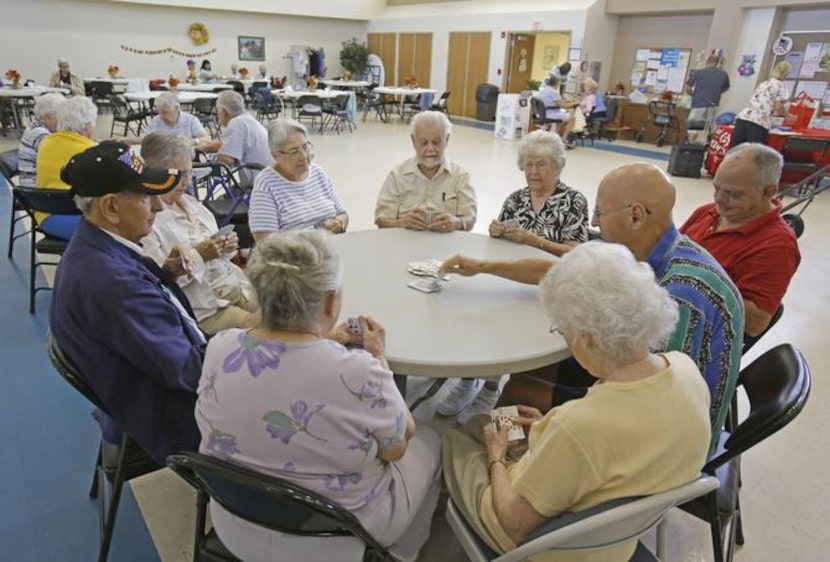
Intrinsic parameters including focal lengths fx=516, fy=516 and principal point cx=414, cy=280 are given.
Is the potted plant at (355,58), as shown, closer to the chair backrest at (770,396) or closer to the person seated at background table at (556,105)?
the person seated at background table at (556,105)

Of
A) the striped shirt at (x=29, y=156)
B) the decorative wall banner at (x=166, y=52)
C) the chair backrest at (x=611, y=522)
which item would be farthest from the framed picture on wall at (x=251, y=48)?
the chair backrest at (x=611, y=522)

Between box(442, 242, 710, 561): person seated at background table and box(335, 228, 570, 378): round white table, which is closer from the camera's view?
box(442, 242, 710, 561): person seated at background table

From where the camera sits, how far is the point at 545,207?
2.63 meters

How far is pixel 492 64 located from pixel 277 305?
14921mm

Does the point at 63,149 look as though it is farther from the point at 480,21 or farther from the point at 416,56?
the point at 416,56

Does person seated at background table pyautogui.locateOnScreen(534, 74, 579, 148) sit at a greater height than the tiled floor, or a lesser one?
greater

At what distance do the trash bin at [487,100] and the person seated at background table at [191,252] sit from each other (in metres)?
13.0

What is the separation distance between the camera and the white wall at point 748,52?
9.75m

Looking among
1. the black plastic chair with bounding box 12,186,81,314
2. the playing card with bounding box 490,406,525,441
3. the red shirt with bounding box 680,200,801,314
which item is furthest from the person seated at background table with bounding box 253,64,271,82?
the playing card with bounding box 490,406,525,441

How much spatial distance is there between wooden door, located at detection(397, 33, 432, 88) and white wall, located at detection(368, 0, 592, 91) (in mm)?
201

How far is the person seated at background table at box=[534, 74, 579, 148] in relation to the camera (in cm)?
1044

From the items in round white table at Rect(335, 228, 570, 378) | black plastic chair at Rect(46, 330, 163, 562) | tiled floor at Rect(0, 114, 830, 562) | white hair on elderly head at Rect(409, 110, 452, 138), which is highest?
white hair on elderly head at Rect(409, 110, 452, 138)

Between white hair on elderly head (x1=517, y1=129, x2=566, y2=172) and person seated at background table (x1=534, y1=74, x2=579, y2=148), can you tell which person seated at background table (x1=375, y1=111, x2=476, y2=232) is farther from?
person seated at background table (x1=534, y1=74, x2=579, y2=148)

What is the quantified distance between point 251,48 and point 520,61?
872cm
